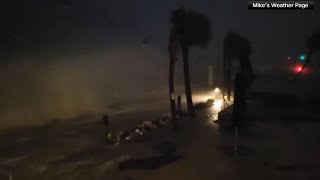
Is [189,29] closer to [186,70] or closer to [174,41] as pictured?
[174,41]

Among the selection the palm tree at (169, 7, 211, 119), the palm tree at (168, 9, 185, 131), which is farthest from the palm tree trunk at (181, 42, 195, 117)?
the palm tree at (168, 9, 185, 131)

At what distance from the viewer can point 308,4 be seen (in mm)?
27250

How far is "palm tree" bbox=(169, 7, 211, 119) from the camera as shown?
27672mm

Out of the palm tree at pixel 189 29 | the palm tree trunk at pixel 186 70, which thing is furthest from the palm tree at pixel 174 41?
the palm tree trunk at pixel 186 70

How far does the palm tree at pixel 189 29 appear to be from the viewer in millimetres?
27672

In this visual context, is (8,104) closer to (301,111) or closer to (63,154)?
(63,154)

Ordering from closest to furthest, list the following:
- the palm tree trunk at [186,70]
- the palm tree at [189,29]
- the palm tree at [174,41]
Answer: the palm tree at [174,41] < the palm tree at [189,29] < the palm tree trunk at [186,70]

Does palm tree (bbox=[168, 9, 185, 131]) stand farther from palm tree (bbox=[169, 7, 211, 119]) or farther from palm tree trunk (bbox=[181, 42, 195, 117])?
palm tree trunk (bbox=[181, 42, 195, 117])

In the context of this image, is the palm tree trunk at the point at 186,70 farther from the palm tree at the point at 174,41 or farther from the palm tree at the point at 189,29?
the palm tree at the point at 174,41

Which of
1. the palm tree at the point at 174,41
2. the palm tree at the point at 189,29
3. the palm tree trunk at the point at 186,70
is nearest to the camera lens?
the palm tree at the point at 174,41

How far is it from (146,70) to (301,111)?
55.6 meters

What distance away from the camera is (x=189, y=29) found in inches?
1154

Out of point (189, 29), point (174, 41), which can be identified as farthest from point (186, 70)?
point (174, 41)

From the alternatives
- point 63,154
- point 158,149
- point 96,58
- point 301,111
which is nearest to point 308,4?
point 301,111
